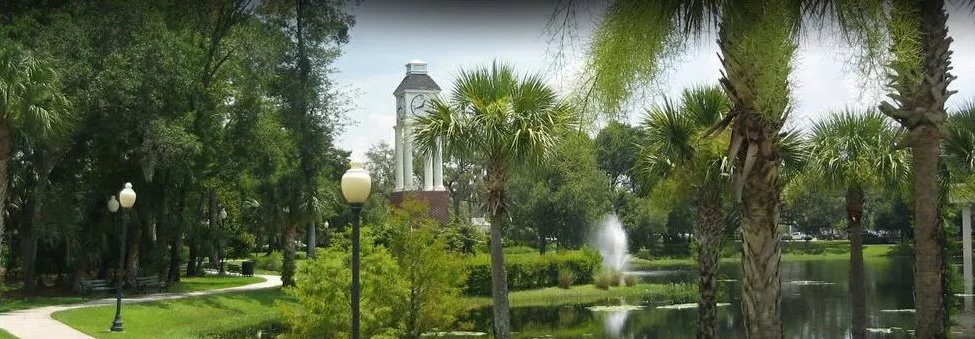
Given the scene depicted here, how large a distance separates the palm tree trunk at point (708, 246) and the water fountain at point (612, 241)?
3530cm

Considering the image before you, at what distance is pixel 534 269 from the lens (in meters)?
37.2

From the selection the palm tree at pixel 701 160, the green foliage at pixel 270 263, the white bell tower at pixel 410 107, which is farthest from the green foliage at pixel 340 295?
the green foliage at pixel 270 263

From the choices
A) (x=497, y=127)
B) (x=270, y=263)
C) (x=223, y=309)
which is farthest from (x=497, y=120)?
(x=270, y=263)

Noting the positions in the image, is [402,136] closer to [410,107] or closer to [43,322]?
[410,107]

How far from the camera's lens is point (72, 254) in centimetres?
3017

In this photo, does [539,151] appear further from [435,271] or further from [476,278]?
[476,278]

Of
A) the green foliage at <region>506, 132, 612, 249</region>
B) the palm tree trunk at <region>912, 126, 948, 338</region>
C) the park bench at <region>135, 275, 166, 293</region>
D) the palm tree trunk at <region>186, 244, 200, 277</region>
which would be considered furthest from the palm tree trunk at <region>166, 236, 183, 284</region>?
the palm tree trunk at <region>912, 126, 948, 338</region>

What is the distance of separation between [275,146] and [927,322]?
2544cm

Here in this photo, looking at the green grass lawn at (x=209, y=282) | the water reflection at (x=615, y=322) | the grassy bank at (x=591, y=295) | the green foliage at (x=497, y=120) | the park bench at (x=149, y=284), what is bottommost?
the water reflection at (x=615, y=322)

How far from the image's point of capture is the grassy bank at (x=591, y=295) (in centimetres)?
3253

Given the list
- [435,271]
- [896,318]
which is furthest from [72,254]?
[896,318]

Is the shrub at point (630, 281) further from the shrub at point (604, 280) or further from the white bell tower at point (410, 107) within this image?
the white bell tower at point (410, 107)

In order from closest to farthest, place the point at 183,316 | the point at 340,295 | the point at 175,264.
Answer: the point at 340,295 < the point at 183,316 < the point at 175,264

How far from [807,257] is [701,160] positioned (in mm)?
52028
